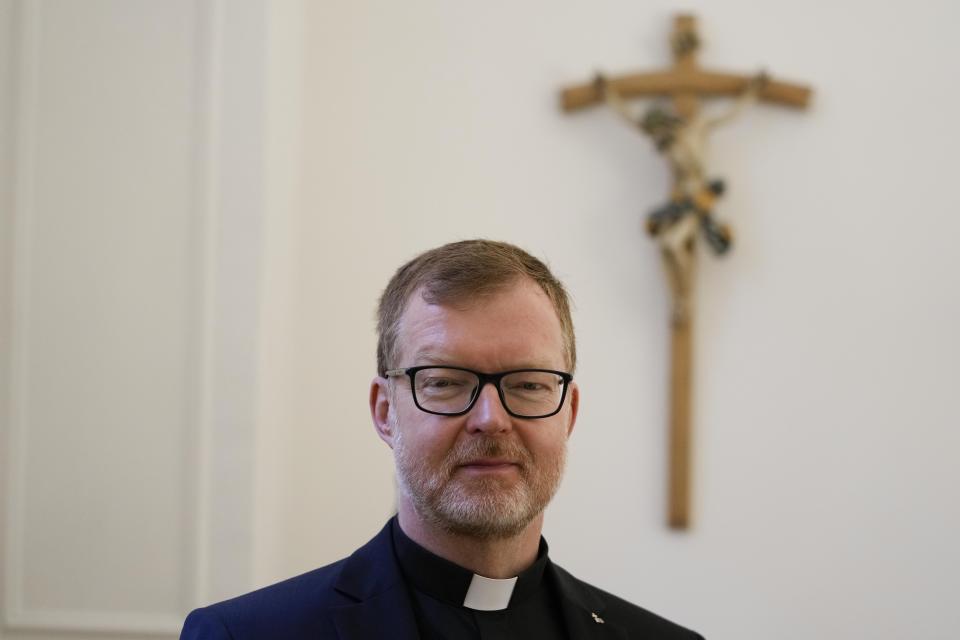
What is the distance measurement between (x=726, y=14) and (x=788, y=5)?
8.3 inches

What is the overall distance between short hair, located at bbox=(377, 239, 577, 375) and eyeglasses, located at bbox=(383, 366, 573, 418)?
0.10 metres

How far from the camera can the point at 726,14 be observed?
140 inches

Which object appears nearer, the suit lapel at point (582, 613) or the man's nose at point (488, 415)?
the man's nose at point (488, 415)

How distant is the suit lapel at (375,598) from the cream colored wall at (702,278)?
1711mm

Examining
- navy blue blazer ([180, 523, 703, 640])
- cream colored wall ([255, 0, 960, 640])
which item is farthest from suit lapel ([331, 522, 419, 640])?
cream colored wall ([255, 0, 960, 640])

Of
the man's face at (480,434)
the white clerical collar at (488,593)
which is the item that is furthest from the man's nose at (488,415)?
the white clerical collar at (488,593)

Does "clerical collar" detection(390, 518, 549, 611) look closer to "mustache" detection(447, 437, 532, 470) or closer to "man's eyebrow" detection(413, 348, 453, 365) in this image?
"mustache" detection(447, 437, 532, 470)

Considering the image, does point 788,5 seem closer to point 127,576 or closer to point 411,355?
point 411,355

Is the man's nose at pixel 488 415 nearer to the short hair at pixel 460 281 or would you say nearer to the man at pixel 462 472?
the man at pixel 462 472

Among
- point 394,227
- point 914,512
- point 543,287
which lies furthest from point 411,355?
point 914,512

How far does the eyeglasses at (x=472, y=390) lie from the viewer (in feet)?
4.79

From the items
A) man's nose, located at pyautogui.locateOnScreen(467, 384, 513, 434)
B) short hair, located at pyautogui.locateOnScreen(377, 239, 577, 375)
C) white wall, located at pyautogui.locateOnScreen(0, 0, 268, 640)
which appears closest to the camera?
man's nose, located at pyautogui.locateOnScreen(467, 384, 513, 434)

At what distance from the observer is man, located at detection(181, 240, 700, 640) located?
1.46 metres

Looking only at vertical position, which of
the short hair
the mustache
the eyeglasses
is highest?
the short hair
